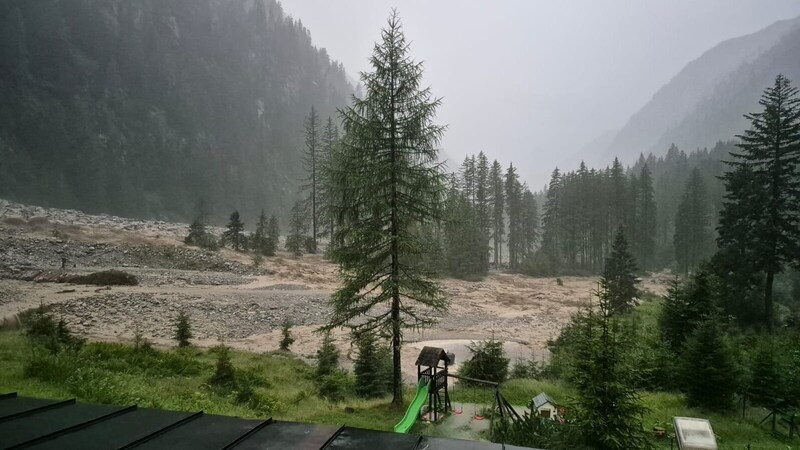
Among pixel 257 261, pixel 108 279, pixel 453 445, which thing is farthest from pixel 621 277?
pixel 108 279

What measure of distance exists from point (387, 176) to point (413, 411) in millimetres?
7739

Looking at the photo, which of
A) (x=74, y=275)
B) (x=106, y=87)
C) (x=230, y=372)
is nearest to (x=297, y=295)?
(x=74, y=275)

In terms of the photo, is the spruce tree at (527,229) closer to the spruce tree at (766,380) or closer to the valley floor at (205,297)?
the valley floor at (205,297)

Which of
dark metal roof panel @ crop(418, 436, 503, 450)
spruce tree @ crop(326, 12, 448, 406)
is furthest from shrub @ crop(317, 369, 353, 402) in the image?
dark metal roof panel @ crop(418, 436, 503, 450)

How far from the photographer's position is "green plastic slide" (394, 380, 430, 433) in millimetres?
11391

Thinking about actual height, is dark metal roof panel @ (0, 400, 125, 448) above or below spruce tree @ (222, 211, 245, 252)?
below

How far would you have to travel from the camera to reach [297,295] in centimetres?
3612

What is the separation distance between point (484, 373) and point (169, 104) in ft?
335

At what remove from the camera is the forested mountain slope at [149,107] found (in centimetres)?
7356

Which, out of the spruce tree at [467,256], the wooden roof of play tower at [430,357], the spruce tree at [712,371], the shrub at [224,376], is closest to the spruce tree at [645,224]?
the spruce tree at [467,256]

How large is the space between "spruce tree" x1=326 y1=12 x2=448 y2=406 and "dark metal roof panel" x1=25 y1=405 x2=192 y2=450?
28.8 ft

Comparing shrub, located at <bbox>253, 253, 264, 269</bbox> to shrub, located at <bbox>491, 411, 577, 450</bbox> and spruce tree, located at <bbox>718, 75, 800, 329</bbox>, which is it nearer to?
shrub, located at <bbox>491, 411, 577, 450</bbox>

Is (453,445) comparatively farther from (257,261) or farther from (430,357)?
(257,261)

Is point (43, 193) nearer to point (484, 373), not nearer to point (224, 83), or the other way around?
point (224, 83)
